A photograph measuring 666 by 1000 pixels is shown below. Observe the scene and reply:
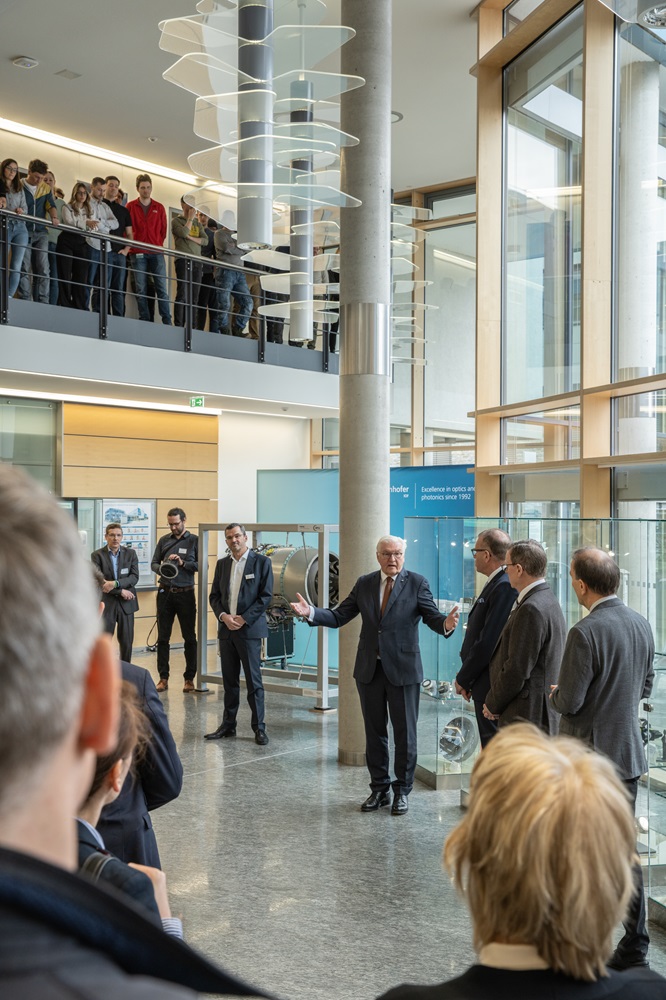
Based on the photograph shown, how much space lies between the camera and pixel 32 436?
12484 mm

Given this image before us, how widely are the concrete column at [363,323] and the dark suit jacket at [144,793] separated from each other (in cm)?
451

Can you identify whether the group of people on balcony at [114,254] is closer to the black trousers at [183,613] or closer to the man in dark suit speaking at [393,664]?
the black trousers at [183,613]

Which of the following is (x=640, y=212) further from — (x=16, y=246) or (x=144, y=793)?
(x=16, y=246)

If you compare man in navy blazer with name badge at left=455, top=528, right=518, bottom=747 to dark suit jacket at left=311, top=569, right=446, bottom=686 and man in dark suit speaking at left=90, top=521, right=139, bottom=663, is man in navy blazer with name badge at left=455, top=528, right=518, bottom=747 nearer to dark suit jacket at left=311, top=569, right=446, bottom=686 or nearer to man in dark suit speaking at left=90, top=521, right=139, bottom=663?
dark suit jacket at left=311, top=569, right=446, bottom=686

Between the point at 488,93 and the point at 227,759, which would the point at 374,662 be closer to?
the point at 227,759

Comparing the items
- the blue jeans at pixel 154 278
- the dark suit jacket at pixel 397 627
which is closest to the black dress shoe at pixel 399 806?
the dark suit jacket at pixel 397 627

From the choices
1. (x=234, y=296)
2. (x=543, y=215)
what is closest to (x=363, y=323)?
(x=543, y=215)

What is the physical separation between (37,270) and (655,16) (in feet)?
30.7

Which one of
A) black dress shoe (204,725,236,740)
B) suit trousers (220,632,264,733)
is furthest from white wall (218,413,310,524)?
black dress shoe (204,725,236,740)

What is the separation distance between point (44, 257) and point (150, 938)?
11150 millimetres

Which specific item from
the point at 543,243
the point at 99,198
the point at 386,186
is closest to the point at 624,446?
the point at 543,243

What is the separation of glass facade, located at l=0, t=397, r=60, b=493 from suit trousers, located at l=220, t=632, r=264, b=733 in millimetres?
4394

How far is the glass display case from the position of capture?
14.8ft

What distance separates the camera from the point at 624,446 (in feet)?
21.8
